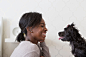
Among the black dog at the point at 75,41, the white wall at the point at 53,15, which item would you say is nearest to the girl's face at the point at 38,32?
the black dog at the point at 75,41

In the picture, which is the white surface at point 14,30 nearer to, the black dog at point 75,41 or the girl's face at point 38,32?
the girl's face at point 38,32

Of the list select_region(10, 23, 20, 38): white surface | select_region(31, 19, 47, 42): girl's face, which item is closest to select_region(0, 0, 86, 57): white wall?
select_region(10, 23, 20, 38): white surface

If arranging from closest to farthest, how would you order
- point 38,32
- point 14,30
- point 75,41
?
point 75,41 → point 38,32 → point 14,30

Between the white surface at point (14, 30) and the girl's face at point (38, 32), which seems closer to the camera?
the girl's face at point (38, 32)

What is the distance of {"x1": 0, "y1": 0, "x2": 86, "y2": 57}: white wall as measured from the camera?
3.58 ft

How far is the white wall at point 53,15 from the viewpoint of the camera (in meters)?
1.09

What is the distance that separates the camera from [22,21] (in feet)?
2.30

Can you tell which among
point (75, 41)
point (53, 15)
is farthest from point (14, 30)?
point (75, 41)

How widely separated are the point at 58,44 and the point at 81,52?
599 millimetres

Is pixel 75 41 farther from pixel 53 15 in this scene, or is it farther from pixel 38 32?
pixel 53 15

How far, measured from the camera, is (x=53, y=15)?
1115 mm

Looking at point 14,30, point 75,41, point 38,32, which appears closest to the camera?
point 75,41

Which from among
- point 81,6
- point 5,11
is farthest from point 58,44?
point 5,11

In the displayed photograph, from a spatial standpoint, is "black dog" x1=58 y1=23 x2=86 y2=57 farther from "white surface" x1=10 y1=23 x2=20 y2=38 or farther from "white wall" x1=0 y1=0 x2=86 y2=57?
"white surface" x1=10 y1=23 x2=20 y2=38
